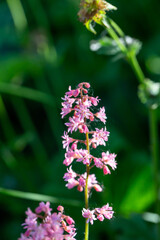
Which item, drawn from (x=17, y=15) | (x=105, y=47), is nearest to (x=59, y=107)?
(x=17, y=15)

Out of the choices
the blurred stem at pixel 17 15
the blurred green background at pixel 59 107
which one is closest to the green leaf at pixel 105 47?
the blurred green background at pixel 59 107

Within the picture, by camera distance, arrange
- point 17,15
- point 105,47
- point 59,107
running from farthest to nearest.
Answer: point 17,15, point 59,107, point 105,47

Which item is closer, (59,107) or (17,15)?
(59,107)

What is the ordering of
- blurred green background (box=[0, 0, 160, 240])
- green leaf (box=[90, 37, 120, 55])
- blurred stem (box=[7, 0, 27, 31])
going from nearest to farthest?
green leaf (box=[90, 37, 120, 55]), blurred green background (box=[0, 0, 160, 240]), blurred stem (box=[7, 0, 27, 31])

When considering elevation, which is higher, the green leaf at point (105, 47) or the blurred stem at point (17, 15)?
the blurred stem at point (17, 15)

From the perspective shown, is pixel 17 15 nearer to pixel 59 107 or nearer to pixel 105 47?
pixel 59 107

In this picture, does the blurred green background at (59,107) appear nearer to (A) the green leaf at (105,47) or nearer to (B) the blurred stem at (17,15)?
(B) the blurred stem at (17,15)

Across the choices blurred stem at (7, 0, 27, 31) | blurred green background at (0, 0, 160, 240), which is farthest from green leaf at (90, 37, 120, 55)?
blurred stem at (7, 0, 27, 31)

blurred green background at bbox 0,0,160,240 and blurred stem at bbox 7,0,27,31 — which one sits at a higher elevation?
blurred stem at bbox 7,0,27,31

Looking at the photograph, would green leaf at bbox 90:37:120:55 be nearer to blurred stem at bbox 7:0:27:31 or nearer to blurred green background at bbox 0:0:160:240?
blurred green background at bbox 0:0:160:240

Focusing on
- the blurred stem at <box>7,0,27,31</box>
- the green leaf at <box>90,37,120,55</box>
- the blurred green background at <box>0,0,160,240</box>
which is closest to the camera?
the green leaf at <box>90,37,120,55</box>
